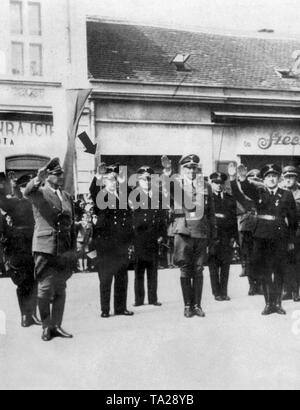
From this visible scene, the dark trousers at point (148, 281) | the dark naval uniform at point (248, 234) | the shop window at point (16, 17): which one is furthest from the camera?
A: the shop window at point (16, 17)

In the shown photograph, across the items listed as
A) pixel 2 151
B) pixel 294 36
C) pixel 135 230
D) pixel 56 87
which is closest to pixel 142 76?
pixel 56 87

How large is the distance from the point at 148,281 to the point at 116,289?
628 mm

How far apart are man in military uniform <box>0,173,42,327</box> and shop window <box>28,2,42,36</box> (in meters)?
5.89

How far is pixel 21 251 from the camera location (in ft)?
19.5

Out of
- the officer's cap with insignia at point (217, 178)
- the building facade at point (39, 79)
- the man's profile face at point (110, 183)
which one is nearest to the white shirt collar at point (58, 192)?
the man's profile face at point (110, 183)

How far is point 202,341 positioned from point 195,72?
351 inches

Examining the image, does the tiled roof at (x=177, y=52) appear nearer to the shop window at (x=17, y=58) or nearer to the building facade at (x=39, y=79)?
the building facade at (x=39, y=79)

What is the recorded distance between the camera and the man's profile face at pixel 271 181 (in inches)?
256

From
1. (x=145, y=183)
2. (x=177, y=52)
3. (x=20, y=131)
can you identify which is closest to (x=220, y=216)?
(x=145, y=183)

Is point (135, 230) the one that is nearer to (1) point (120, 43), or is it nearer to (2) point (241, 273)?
(2) point (241, 273)

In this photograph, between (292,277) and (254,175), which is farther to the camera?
(292,277)

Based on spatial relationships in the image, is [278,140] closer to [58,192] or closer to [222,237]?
[222,237]

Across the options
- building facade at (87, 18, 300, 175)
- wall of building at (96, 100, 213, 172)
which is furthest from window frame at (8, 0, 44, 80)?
wall of building at (96, 100, 213, 172)

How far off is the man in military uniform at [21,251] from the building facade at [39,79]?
197 inches
